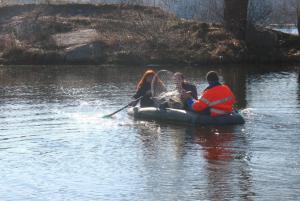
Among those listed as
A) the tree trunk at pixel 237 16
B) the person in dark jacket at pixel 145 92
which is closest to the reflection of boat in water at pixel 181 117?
the person in dark jacket at pixel 145 92

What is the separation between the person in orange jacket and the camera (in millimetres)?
16859

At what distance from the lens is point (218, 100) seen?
16953 millimetres

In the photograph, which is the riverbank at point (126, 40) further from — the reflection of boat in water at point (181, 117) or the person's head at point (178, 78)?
the person's head at point (178, 78)

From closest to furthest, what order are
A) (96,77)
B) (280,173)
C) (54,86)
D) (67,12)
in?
(280,173) < (54,86) < (96,77) < (67,12)

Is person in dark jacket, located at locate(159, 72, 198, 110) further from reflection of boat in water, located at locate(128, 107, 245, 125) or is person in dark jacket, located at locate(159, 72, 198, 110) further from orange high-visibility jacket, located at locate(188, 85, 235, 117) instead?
orange high-visibility jacket, located at locate(188, 85, 235, 117)

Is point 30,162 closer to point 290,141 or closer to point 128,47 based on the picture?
point 290,141

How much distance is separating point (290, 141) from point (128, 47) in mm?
24421

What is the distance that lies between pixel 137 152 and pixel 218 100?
352cm

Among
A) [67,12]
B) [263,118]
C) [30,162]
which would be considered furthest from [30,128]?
[67,12]

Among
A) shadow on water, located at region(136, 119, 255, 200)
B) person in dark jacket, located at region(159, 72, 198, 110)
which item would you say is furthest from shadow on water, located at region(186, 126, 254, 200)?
person in dark jacket, located at region(159, 72, 198, 110)

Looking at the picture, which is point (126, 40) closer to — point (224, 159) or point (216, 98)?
point (216, 98)

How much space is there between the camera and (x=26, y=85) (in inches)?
1072

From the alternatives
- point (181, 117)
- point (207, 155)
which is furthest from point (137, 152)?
point (181, 117)

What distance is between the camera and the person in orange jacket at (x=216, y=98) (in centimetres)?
1686
